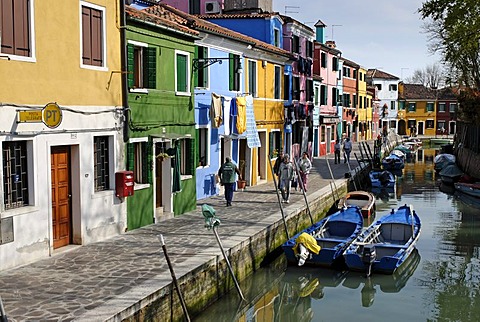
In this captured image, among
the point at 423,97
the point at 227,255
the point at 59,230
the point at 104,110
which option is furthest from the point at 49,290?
the point at 423,97

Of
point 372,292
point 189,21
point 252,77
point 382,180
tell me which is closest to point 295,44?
point 382,180

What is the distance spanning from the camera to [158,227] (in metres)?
16.3

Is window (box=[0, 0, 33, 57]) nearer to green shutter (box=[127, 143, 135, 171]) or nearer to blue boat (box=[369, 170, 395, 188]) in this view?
green shutter (box=[127, 143, 135, 171])

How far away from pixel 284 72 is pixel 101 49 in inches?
699

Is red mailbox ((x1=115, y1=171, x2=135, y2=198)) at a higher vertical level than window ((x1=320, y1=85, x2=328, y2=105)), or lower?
lower

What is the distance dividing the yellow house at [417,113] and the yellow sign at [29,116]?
82.0 metres

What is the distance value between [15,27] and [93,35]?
267 centimetres

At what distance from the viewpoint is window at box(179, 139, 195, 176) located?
1892 centimetres

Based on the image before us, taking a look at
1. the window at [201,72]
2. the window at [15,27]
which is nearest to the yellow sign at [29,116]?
the window at [15,27]

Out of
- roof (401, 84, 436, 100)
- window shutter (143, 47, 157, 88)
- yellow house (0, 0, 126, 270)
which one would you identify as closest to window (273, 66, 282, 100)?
window shutter (143, 47, 157, 88)

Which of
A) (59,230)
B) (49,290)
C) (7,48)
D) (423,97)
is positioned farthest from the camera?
(423,97)

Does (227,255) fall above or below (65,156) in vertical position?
below

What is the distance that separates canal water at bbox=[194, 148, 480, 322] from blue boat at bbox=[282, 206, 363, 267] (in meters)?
0.43

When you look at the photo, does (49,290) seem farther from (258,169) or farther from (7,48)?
(258,169)
